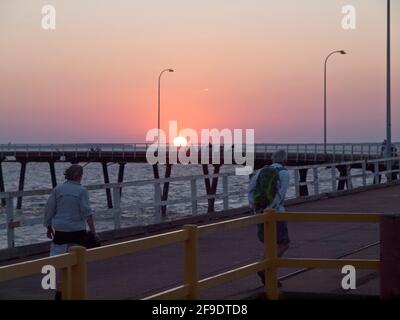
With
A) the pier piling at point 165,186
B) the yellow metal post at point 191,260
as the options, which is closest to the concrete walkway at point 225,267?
the yellow metal post at point 191,260

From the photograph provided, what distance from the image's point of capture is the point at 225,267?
11906 mm

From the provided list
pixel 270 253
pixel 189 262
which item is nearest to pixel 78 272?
pixel 189 262

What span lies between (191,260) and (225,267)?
171 inches

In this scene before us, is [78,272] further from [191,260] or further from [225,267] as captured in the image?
[225,267]

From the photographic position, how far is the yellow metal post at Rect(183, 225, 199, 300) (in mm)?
7582

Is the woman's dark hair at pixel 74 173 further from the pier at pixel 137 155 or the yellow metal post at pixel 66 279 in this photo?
the pier at pixel 137 155

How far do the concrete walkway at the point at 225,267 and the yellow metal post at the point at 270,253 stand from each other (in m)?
0.30

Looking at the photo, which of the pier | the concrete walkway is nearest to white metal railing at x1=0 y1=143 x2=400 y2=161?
the pier

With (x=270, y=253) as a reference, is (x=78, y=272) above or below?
above

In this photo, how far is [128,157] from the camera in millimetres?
75500

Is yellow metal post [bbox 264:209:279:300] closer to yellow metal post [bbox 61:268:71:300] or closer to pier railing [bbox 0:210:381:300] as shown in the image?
pier railing [bbox 0:210:381:300]

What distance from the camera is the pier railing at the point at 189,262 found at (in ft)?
19.9
